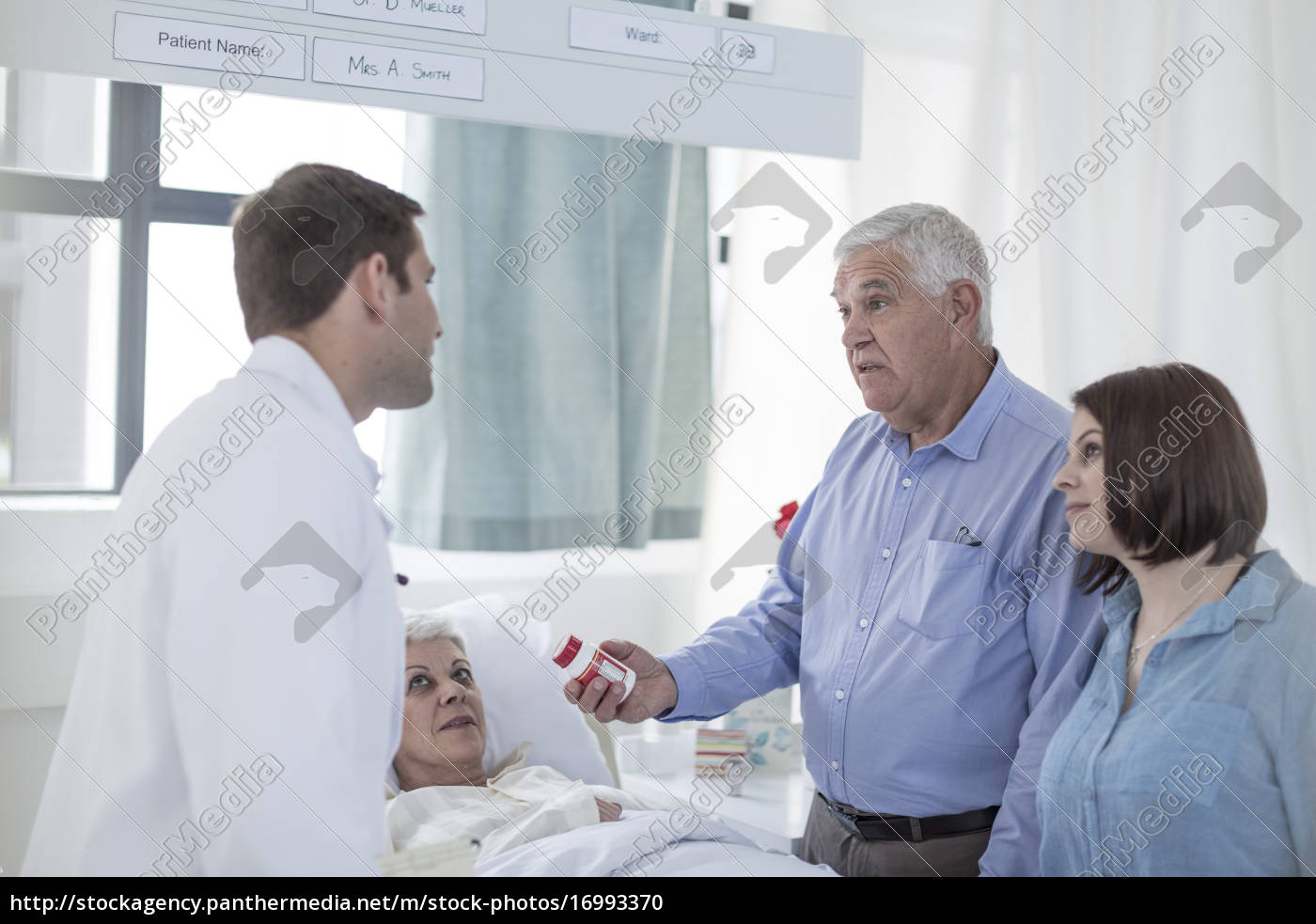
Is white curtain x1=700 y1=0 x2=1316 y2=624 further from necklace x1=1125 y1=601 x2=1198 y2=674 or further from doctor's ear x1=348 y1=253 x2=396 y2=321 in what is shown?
doctor's ear x1=348 y1=253 x2=396 y2=321

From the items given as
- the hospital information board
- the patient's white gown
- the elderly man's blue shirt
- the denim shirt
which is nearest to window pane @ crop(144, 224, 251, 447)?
the hospital information board

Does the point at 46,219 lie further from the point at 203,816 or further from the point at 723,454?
the point at 723,454

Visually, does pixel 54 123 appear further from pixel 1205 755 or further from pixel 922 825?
pixel 1205 755

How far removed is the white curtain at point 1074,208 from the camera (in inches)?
55.3

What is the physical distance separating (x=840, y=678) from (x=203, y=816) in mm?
764

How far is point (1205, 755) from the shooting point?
40.8 inches

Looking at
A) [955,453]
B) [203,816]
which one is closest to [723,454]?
[955,453]

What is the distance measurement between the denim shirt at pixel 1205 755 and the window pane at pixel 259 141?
3.58ft

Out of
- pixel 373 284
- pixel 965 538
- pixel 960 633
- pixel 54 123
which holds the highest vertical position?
pixel 54 123

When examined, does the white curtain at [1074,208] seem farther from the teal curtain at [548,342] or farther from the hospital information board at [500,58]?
the hospital information board at [500,58]

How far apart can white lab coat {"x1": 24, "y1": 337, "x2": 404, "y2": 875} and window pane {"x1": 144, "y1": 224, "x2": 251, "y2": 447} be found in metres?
0.38

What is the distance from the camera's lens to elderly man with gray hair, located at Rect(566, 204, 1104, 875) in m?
1.22

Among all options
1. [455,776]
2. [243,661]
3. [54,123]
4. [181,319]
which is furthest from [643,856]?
[54,123]

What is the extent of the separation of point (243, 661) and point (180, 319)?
0.62 m
